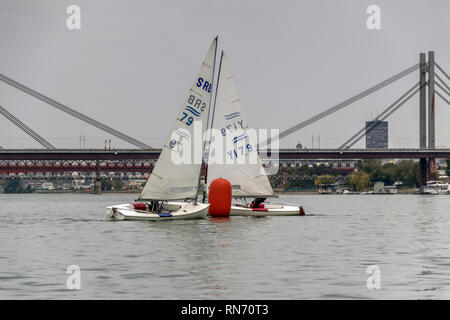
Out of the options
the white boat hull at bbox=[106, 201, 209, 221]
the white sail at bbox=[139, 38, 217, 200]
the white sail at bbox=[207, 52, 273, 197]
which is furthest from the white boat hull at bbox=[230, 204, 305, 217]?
the white boat hull at bbox=[106, 201, 209, 221]

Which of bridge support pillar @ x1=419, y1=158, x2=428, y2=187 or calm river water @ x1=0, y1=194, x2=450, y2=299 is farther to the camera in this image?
bridge support pillar @ x1=419, y1=158, x2=428, y2=187

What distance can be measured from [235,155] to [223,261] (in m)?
21.6

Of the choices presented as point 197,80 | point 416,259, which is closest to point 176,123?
point 197,80

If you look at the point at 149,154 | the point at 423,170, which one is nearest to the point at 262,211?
the point at 149,154

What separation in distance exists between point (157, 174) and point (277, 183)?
159 metres

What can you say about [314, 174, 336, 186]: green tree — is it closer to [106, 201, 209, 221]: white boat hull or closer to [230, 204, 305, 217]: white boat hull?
[230, 204, 305, 217]: white boat hull

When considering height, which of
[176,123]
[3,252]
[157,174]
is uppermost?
[176,123]

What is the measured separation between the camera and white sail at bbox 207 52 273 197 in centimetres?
4312

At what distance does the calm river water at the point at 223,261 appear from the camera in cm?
1717

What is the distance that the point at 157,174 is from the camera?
130 feet

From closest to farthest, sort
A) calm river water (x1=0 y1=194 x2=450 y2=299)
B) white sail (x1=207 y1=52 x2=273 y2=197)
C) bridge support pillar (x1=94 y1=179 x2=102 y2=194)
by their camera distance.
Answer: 1. calm river water (x1=0 y1=194 x2=450 y2=299)
2. white sail (x1=207 y1=52 x2=273 y2=197)
3. bridge support pillar (x1=94 y1=179 x2=102 y2=194)

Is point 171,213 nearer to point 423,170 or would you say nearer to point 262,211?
point 262,211
